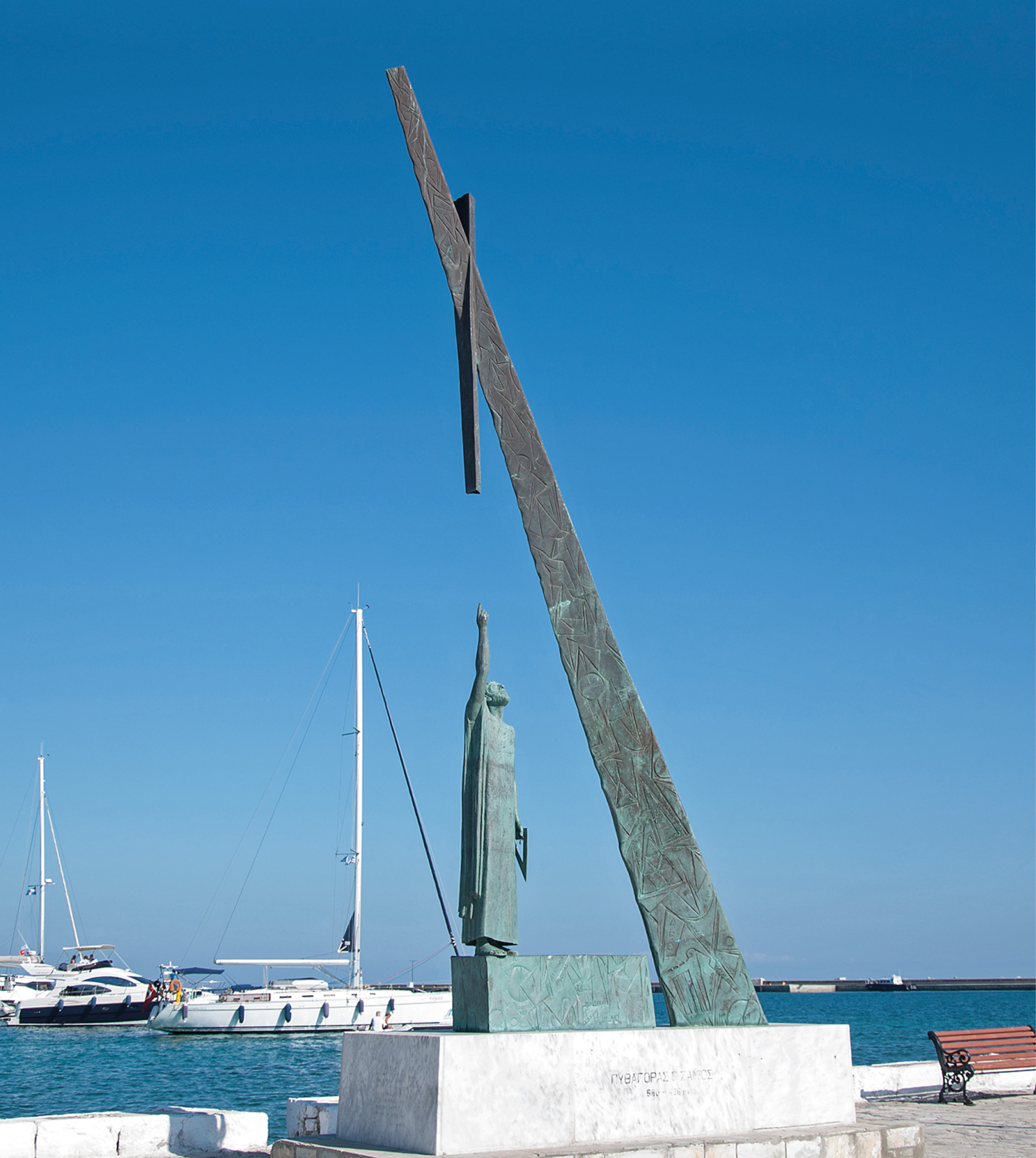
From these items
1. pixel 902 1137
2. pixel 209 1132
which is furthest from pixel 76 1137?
pixel 902 1137

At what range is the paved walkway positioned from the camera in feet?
31.7

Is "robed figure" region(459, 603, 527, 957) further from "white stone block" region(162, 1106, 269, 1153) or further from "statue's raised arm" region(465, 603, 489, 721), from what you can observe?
"white stone block" region(162, 1106, 269, 1153)

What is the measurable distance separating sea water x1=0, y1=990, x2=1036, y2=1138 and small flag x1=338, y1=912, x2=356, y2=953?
3.09m

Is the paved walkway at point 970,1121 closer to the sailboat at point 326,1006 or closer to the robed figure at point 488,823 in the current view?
the robed figure at point 488,823

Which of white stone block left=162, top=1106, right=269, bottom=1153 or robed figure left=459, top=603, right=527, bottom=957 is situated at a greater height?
robed figure left=459, top=603, right=527, bottom=957

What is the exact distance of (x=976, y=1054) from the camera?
1299 centimetres

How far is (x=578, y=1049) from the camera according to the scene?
8.12 m

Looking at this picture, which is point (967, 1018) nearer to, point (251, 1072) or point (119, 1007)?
point (119, 1007)

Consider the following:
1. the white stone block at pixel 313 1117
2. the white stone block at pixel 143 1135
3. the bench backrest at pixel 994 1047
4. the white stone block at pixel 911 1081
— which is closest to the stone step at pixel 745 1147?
the white stone block at pixel 313 1117

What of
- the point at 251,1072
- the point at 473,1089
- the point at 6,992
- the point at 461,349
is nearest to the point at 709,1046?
the point at 473,1089

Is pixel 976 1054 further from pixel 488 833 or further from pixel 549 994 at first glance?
pixel 488 833

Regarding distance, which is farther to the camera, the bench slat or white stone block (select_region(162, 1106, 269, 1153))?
the bench slat

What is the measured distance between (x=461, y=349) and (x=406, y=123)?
2330 mm

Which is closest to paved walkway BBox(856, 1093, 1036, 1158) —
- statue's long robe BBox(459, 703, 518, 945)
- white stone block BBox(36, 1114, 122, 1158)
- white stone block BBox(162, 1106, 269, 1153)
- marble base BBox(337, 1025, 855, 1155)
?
marble base BBox(337, 1025, 855, 1155)
